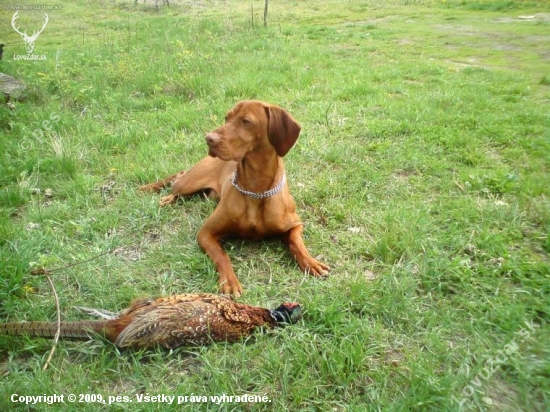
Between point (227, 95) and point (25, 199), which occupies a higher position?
point (227, 95)

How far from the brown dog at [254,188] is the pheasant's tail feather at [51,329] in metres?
0.77

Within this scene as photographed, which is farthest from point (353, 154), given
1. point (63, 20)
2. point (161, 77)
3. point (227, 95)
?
point (63, 20)

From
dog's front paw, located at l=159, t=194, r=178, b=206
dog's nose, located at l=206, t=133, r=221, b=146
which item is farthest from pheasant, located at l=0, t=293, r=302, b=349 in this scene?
dog's front paw, located at l=159, t=194, r=178, b=206

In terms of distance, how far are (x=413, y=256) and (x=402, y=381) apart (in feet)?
3.44

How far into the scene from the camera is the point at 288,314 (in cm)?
223

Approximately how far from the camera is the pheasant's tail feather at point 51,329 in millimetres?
2057

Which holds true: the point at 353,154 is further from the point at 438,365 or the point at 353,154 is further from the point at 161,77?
the point at 161,77

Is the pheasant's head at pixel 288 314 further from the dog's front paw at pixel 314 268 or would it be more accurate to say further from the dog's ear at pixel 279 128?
the dog's ear at pixel 279 128

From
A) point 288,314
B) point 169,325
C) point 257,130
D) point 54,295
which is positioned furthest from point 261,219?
point 54,295

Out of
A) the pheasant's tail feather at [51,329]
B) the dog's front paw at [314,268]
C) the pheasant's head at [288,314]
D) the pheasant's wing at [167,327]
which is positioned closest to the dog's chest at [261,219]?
the dog's front paw at [314,268]

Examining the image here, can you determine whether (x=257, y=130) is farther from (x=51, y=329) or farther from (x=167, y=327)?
(x=51, y=329)

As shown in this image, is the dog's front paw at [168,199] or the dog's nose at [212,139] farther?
the dog's front paw at [168,199]

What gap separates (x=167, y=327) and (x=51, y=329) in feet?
2.01

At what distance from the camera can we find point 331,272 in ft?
8.99
